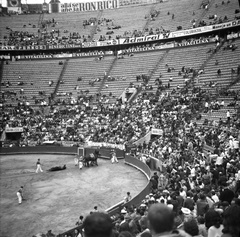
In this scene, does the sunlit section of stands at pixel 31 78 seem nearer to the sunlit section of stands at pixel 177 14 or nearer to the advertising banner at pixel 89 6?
the sunlit section of stands at pixel 177 14

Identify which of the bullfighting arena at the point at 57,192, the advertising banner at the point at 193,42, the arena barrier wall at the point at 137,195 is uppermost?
the advertising banner at the point at 193,42

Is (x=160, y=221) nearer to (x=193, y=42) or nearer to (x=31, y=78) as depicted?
(x=193, y=42)

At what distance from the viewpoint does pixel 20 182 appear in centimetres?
2164

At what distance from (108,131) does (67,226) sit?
20187 mm

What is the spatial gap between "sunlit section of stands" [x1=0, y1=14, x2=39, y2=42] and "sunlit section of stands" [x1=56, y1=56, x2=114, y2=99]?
12.4 m

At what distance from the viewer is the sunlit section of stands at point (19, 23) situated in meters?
56.0

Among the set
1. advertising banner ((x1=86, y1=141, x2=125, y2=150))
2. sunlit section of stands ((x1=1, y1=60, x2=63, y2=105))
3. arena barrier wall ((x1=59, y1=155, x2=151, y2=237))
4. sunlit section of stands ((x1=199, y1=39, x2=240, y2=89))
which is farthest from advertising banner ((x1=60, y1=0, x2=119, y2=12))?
arena barrier wall ((x1=59, y1=155, x2=151, y2=237))

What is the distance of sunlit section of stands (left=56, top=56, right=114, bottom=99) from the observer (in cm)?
4469

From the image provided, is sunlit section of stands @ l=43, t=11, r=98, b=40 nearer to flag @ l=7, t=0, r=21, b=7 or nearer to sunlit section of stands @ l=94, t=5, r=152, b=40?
sunlit section of stands @ l=94, t=5, r=152, b=40

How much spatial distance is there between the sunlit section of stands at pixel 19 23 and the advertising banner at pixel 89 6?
9.40 metres

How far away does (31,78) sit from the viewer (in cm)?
4838

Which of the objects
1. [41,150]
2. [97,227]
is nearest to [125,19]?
[41,150]

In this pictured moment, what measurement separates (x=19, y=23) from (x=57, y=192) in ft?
157

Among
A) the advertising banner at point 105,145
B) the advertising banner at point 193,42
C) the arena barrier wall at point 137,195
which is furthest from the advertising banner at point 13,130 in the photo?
the advertising banner at point 193,42
